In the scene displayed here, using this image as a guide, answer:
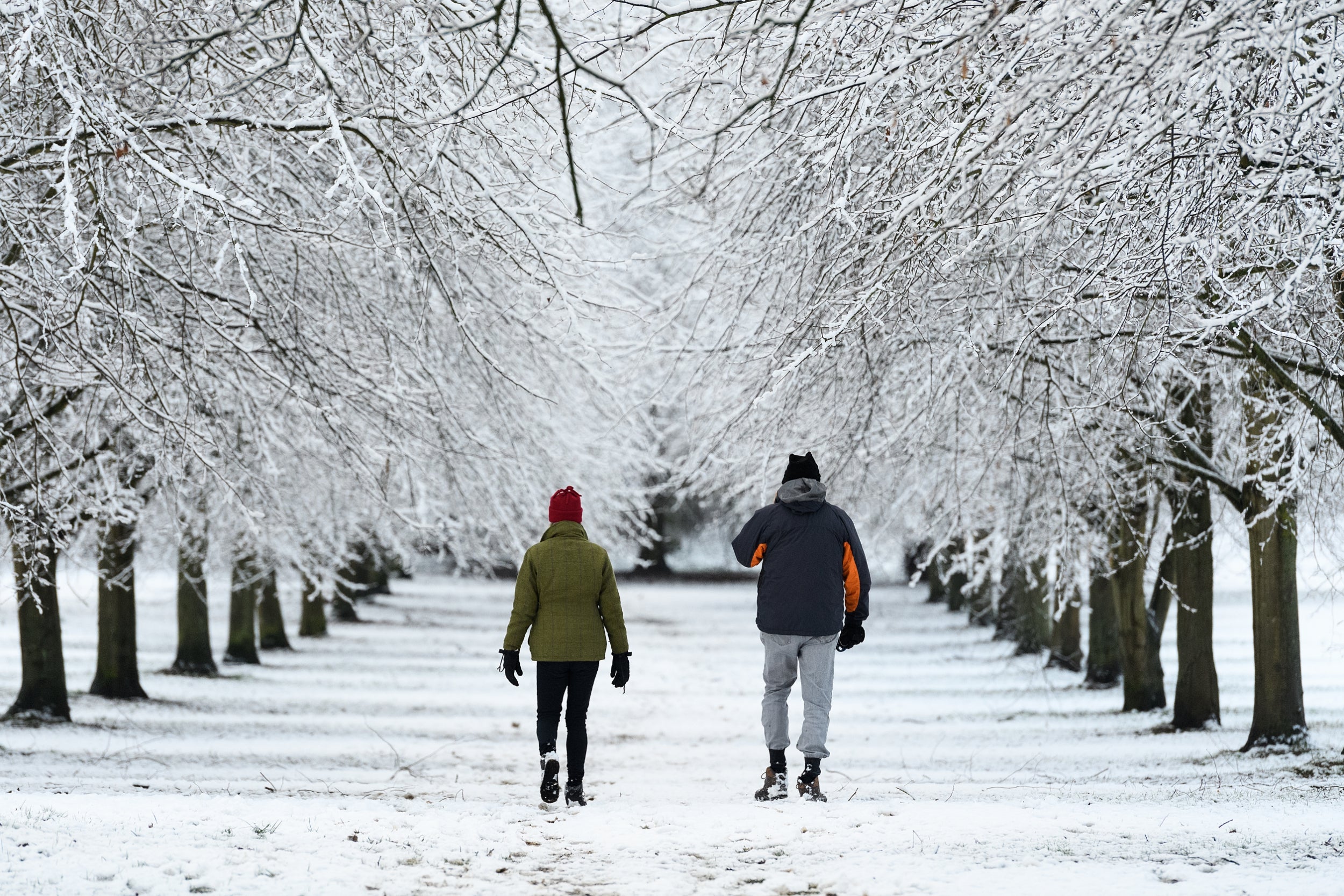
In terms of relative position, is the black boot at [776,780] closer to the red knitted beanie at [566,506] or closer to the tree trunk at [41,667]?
the red knitted beanie at [566,506]

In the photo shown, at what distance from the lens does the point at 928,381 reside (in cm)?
873

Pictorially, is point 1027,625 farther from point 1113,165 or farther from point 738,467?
point 1113,165

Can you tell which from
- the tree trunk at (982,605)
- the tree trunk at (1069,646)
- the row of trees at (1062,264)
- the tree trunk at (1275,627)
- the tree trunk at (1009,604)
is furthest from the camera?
the tree trunk at (982,605)

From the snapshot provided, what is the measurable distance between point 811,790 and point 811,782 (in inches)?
1.5

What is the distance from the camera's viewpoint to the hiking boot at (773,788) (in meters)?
6.57

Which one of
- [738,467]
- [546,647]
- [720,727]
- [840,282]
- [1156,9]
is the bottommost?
[720,727]

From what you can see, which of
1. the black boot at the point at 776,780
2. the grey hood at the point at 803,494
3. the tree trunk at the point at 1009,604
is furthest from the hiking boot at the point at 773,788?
the tree trunk at the point at 1009,604

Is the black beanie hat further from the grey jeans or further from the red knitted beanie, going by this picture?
the red knitted beanie

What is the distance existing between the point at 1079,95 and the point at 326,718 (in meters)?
10.3

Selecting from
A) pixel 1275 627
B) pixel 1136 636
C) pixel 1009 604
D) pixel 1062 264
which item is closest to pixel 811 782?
pixel 1062 264

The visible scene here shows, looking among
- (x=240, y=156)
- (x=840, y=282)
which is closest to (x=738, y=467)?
(x=840, y=282)

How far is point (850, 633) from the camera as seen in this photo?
21.1 feet

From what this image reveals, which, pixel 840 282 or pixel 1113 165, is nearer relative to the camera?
pixel 1113 165

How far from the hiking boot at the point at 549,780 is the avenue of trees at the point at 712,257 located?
1.90 metres
